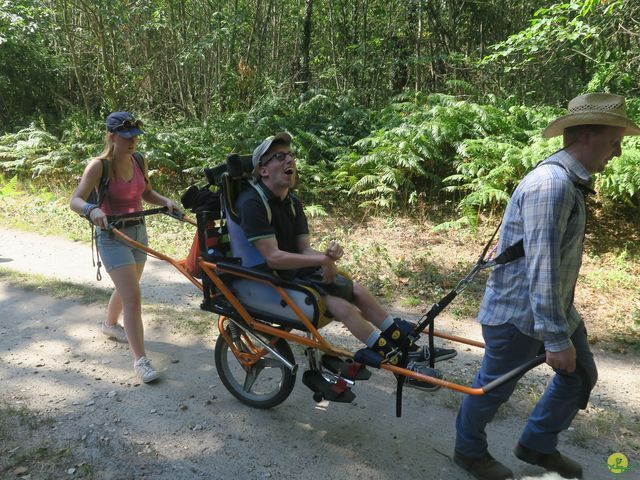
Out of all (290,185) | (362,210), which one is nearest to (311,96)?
(362,210)

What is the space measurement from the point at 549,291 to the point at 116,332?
4.13m

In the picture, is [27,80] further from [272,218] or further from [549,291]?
[549,291]

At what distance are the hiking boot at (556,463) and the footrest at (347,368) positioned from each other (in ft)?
3.56

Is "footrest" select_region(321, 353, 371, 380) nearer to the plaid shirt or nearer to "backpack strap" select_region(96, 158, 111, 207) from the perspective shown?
the plaid shirt

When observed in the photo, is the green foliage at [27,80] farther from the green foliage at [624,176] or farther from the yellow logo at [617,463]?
the yellow logo at [617,463]

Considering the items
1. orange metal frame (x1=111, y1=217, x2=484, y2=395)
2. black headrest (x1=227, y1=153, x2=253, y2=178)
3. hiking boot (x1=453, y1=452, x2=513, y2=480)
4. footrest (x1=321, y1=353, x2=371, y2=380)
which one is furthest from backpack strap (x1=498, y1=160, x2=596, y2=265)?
black headrest (x1=227, y1=153, x2=253, y2=178)

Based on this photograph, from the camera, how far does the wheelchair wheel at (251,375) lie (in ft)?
12.2

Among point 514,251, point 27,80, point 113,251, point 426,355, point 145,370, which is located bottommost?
point 145,370

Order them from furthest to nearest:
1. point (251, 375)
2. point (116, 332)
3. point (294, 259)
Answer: point (116, 332) < point (251, 375) < point (294, 259)

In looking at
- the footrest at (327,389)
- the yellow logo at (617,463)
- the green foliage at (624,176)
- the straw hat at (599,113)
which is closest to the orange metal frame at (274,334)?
the footrest at (327,389)

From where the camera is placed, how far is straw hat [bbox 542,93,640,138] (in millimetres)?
2367

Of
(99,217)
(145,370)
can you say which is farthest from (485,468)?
(99,217)

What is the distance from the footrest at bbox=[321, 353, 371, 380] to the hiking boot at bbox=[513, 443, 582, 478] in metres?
1.09

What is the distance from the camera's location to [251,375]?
12.9ft
